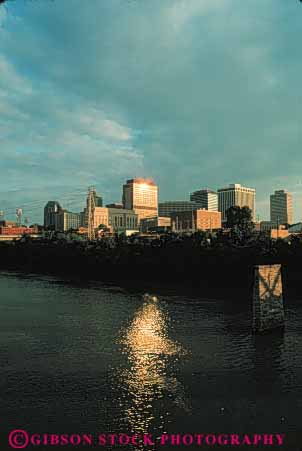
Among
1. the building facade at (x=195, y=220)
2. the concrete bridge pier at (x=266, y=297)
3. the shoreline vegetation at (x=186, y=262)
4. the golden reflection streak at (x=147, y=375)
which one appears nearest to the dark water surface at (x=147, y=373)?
the golden reflection streak at (x=147, y=375)

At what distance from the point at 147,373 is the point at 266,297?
955 centimetres

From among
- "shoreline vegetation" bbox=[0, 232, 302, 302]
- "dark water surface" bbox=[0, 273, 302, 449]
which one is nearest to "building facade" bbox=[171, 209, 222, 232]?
"shoreline vegetation" bbox=[0, 232, 302, 302]

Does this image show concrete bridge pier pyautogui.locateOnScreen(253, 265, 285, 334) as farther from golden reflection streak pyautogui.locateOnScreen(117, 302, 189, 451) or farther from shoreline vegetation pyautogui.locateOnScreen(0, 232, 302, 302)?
shoreline vegetation pyautogui.locateOnScreen(0, 232, 302, 302)

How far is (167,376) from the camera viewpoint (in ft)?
53.9

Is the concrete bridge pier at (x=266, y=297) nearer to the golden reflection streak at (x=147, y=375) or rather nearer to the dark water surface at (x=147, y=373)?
the dark water surface at (x=147, y=373)

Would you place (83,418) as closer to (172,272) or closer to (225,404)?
(225,404)

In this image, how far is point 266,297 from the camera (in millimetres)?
23672

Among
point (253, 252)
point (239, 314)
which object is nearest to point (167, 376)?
point (239, 314)

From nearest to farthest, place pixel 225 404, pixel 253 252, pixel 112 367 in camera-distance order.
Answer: pixel 225 404 < pixel 112 367 < pixel 253 252

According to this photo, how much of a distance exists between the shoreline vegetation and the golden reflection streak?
54.0 feet

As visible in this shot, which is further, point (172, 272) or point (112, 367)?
point (172, 272)

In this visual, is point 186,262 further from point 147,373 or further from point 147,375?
point 147,375

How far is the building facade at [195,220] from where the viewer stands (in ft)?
557

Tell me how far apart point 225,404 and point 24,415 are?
6.12 m
